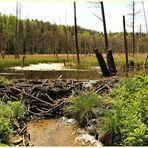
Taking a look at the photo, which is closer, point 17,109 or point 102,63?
point 17,109

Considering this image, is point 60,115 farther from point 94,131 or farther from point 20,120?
point 94,131

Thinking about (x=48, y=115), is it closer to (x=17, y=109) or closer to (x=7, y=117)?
(x=17, y=109)

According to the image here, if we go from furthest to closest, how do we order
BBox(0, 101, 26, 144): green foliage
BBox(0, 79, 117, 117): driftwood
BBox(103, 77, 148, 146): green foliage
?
BBox(0, 79, 117, 117): driftwood → BBox(0, 101, 26, 144): green foliage → BBox(103, 77, 148, 146): green foliage

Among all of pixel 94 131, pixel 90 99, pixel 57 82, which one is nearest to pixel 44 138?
pixel 94 131

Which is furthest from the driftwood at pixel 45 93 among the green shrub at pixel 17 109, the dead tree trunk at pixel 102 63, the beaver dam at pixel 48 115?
the dead tree trunk at pixel 102 63

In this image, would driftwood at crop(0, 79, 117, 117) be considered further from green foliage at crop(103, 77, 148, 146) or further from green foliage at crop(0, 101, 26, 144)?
green foliage at crop(103, 77, 148, 146)

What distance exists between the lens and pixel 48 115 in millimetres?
8172

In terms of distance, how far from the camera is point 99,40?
72250 millimetres

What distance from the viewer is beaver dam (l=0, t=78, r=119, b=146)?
6195 millimetres

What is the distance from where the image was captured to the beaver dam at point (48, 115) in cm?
620

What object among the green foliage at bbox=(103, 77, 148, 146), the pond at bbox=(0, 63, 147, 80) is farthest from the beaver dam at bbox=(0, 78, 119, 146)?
the pond at bbox=(0, 63, 147, 80)

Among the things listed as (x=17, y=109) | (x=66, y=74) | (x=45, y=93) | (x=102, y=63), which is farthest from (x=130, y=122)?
(x=66, y=74)

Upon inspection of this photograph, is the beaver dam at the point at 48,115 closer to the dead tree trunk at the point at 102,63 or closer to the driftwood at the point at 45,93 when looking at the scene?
the driftwood at the point at 45,93

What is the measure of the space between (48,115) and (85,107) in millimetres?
1206
